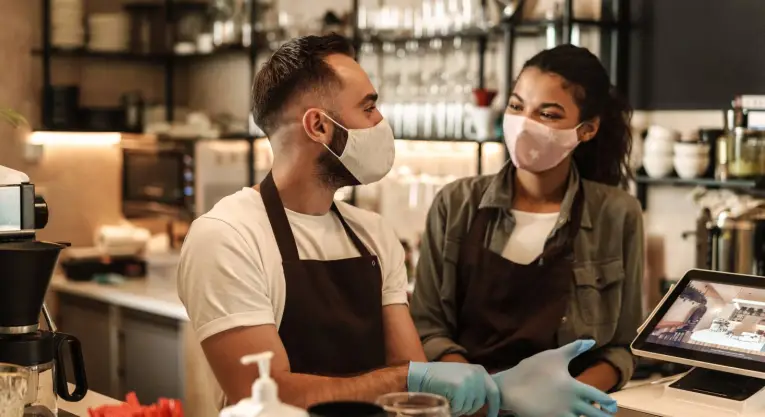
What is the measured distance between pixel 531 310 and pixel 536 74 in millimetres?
625

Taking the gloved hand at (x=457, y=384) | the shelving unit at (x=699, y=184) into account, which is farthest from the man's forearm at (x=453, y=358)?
the shelving unit at (x=699, y=184)

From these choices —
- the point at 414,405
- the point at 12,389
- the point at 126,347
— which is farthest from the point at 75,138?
the point at 414,405

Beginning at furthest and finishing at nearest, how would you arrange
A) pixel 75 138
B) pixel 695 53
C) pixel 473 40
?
1. pixel 75 138
2. pixel 473 40
3. pixel 695 53

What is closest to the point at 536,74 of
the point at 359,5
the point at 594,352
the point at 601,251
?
the point at 601,251

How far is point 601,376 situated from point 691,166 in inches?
55.6

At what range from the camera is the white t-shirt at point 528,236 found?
2.71m

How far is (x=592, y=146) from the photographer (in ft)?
9.52

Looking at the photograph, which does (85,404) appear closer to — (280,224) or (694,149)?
(280,224)

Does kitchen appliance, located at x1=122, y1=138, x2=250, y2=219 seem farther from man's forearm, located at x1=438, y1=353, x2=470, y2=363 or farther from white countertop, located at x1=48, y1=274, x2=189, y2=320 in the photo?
man's forearm, located at x1=438, y1=353, x2=470, y2=363

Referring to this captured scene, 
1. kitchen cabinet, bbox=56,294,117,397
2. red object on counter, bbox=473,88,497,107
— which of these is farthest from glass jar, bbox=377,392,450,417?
kitchen cabinet, bbox=56,294,117,397

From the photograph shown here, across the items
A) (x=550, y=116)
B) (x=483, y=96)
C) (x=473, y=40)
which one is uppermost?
(x=473, y=40)

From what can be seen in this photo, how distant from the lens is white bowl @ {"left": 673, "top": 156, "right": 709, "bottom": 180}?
12.2 ft

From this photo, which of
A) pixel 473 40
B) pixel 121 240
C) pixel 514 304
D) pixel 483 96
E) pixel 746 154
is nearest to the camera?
pixel 514 304

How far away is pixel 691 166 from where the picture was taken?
373cm
